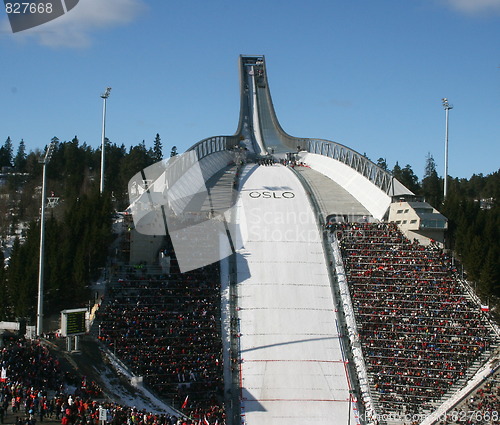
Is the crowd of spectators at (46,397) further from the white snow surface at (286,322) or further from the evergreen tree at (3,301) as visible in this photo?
the evergreen tree at (3,301)

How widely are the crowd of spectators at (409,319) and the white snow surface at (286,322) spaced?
1.38 metres

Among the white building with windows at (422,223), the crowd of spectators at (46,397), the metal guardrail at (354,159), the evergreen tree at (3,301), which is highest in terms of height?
the metal guardrail at (354,159)

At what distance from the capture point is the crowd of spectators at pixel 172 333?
25.7 m

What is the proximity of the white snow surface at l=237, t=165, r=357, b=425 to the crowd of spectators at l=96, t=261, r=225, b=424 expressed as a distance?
1317mm

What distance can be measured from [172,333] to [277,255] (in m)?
9.06

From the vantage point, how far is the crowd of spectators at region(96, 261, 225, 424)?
84.3 feet

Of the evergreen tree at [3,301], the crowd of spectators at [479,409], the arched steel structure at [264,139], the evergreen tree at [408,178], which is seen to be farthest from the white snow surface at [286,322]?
the evergreen tree at [408,178]

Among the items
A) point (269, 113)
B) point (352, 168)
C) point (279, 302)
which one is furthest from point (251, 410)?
point (269, 113)

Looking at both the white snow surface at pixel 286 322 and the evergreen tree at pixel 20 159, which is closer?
the white snow surface at pixel 286 322

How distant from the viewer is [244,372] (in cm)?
2752

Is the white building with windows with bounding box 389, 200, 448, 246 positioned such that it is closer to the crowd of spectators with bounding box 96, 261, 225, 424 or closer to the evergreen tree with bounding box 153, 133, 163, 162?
the crowd of spectators with bounding box 96, 261, 225, 424

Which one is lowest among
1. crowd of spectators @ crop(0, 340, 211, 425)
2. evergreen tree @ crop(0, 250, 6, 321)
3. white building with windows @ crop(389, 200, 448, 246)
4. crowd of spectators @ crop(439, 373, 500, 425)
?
crowd of spectators @ crop(439, 373, 500, 425)

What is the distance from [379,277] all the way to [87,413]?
18.4m

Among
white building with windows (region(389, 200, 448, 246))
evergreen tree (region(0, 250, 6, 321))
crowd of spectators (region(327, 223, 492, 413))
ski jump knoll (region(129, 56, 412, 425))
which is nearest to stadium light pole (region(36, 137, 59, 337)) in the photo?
evergreen tree (region(0, 250, 6, 321))
